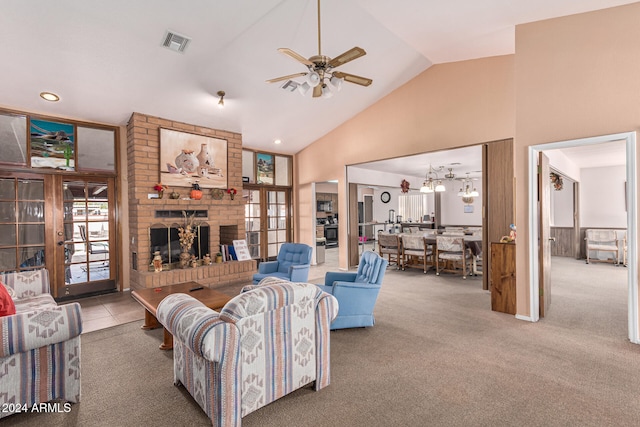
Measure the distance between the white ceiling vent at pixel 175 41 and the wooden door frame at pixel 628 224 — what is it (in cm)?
416

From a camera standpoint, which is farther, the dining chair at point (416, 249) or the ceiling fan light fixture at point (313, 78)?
the dining chair at point (416, 249)

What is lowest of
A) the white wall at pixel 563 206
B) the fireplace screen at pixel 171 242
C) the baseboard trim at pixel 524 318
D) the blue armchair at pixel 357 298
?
the baseboard trim at pixel 524 318

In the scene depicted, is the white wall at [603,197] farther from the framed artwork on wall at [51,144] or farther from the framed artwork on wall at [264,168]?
the framed artwork on wall at [51,144]

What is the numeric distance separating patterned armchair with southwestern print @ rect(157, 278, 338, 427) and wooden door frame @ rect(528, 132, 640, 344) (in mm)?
2795

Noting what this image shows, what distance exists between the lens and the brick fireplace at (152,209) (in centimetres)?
493

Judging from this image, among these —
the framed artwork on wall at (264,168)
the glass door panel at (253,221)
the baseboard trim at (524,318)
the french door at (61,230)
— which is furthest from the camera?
the framed artwork on wall at (264,168)

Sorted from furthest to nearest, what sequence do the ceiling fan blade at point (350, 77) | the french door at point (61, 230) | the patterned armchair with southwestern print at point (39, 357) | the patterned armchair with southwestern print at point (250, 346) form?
the french door at point (61, 230) < the ceiling fan blade at point (350, 77) < the patterned armchair with southwestern print at point (39, 357) < the patterned armchair with southwestern print at point (250, 346)

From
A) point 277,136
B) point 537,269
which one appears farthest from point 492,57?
point 277,136

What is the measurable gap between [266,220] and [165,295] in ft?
13.5

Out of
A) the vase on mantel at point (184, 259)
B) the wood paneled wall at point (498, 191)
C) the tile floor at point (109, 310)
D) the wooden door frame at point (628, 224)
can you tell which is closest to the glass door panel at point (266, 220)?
the vase on mantel at point (184, 259)

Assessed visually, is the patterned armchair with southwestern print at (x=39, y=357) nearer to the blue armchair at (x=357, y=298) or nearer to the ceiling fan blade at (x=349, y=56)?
the blue armchair at (x=357, y=298)

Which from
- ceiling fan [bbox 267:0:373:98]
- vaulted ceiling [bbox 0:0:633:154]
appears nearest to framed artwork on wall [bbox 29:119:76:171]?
vaulted ceiling [bbox 0:0:633:154]

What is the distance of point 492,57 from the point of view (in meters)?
4.75

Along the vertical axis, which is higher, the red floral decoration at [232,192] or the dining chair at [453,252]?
the red floral decoration at [232,192]
